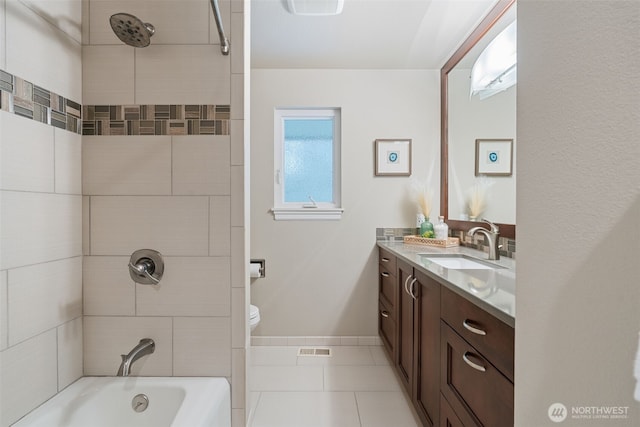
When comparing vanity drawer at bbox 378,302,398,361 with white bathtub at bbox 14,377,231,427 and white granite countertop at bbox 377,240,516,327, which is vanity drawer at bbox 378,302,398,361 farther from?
white bathtub at bbox 14,377,231,427

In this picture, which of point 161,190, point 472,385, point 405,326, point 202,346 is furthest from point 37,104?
point 405,326

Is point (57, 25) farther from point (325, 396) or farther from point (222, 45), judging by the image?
point (325, 396)

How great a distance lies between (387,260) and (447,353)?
1.09m

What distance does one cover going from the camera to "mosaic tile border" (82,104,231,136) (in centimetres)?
122

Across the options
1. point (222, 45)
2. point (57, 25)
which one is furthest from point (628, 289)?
point (57, 25)

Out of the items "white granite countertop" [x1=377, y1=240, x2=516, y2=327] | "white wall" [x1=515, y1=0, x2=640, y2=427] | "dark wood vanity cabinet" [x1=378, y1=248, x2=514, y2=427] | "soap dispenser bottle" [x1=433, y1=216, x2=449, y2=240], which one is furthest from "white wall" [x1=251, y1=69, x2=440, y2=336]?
"white wall" [x1=515, y1=0, x2=640, y2=427]

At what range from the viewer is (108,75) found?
1222 millimetres

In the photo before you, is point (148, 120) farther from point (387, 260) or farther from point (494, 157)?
point (494, 157)

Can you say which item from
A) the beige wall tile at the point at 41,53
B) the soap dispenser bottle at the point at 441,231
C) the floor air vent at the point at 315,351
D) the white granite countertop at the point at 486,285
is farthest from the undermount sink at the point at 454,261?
the beige wall tile at the point at 41,53

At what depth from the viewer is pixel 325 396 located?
1.85 m

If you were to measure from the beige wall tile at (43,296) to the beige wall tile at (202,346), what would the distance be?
1.28 ft

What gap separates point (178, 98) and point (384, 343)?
7.15 feet

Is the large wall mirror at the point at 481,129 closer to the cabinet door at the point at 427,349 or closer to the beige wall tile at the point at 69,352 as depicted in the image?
the cabinet door at the point at 427,349

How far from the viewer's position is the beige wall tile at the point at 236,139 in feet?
4.03
